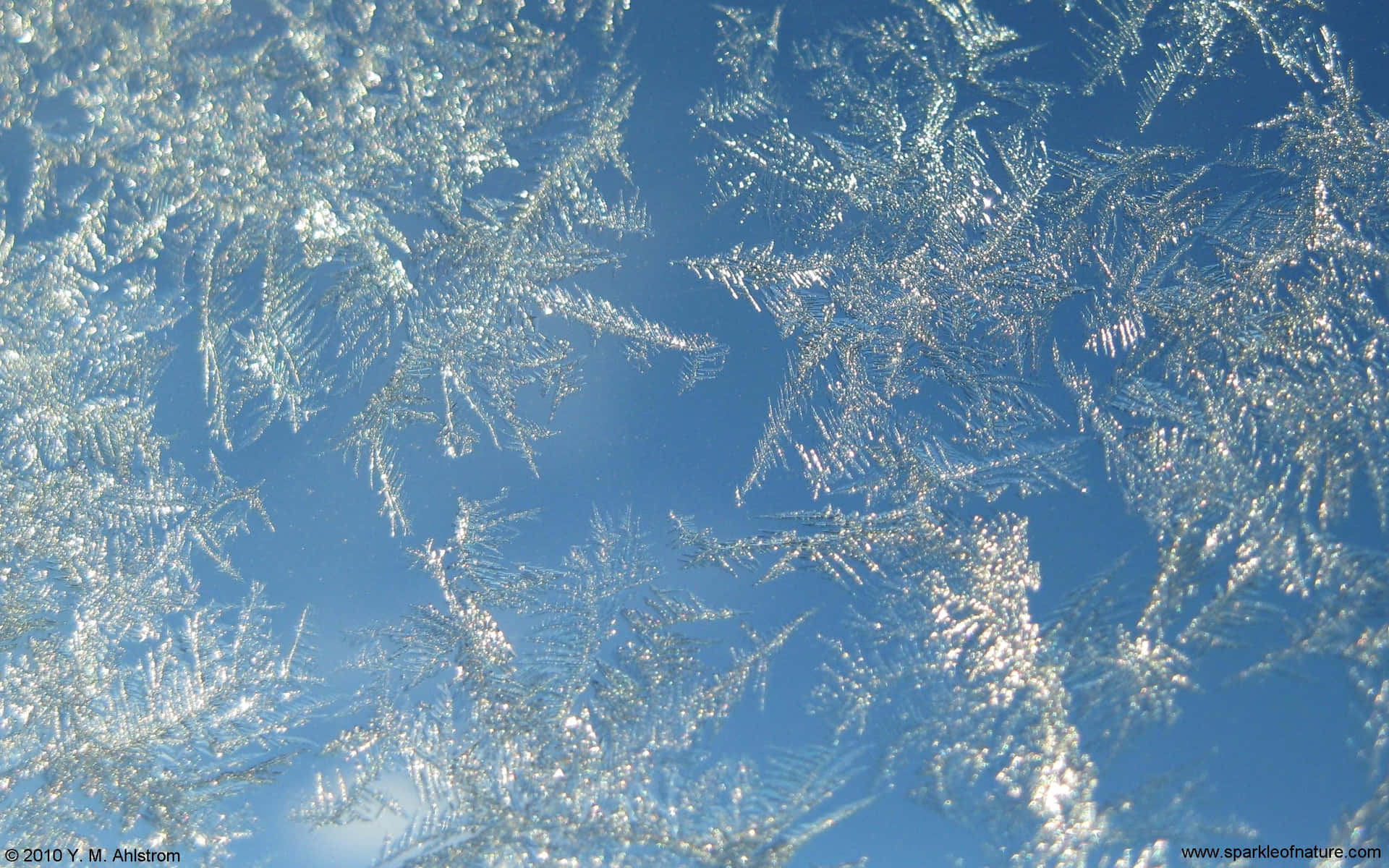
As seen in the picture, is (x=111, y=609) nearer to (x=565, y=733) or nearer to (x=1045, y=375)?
(x=565, y=733)

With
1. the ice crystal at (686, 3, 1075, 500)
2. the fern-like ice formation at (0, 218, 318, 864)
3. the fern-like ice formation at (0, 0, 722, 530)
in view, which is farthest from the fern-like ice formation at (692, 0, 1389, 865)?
the fern-like ice formation at (0, 218, 318, 864)

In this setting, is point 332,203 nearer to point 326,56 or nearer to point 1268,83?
point 326,56

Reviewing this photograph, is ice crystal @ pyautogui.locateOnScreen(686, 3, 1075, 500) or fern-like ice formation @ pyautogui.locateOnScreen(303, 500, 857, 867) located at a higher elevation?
ice crystal @ pyautogui.locateOnScreen(686, 3, 1075, 500)

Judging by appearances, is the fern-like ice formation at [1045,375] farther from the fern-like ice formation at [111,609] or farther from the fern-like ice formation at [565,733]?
the fern-like ice formation at [111,609]

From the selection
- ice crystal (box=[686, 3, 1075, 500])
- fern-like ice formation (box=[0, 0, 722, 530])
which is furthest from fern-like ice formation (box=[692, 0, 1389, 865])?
fern-like ice formation (box=[0, 0, 722, 530])

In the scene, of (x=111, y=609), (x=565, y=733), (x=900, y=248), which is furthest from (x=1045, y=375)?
(x=111, y=609)

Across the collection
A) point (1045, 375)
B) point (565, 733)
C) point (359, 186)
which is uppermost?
point (359, 186)

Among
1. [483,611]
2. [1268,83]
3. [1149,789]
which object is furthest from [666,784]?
[1268,83]

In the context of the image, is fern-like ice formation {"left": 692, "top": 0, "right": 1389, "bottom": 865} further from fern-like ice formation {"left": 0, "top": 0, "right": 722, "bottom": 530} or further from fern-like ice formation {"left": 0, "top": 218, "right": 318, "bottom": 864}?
fern-like ice formation {"left": 0, "top": 218, "right": 318, "bottom": 864}
